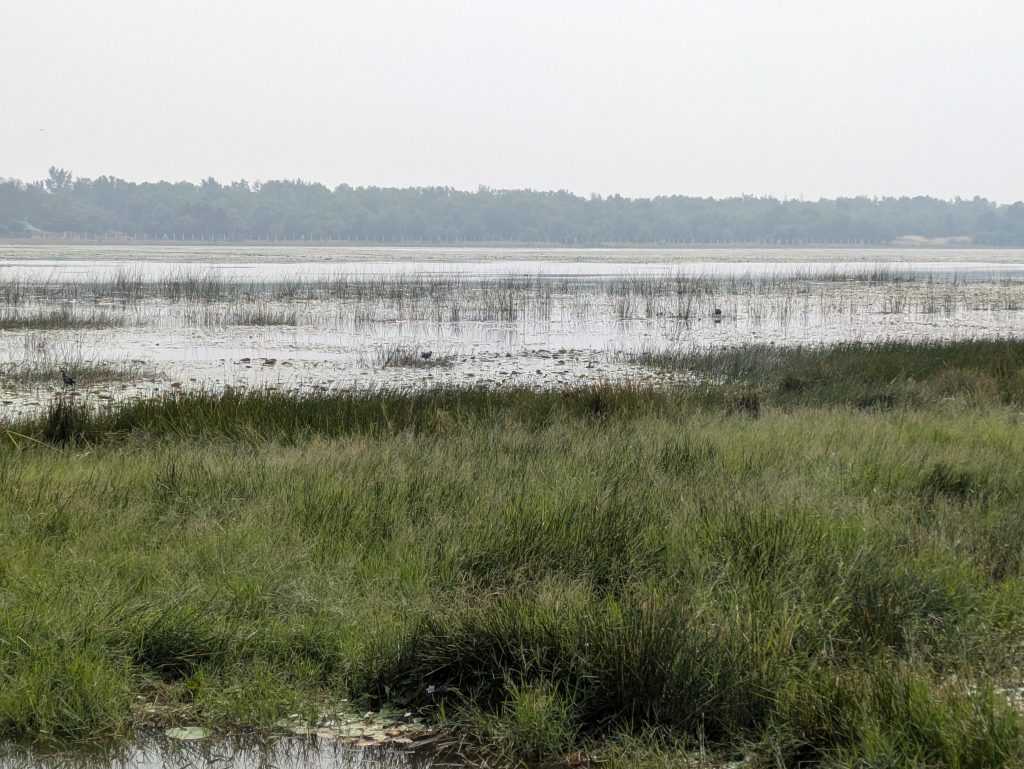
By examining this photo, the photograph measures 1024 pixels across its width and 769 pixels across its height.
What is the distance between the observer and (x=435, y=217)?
178 meters

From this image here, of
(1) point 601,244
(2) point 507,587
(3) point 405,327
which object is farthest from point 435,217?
(2) point 507,587

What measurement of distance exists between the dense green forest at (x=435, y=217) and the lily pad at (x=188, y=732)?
162765mm

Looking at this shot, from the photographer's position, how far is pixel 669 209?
7697 inches

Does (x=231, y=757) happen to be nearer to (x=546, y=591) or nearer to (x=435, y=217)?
(x=546, y=591)

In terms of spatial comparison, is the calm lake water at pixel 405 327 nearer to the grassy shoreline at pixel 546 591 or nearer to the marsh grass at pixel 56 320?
the marsh grass at pixel 56 320

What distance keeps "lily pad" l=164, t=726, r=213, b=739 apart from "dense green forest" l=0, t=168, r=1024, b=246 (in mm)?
162765

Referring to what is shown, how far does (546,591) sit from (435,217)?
580 feet

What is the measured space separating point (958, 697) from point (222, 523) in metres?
3.99

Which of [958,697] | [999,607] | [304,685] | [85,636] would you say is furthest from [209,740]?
[999,607]

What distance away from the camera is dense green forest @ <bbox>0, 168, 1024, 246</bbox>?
524ft

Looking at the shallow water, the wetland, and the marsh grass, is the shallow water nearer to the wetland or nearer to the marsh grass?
the wetland

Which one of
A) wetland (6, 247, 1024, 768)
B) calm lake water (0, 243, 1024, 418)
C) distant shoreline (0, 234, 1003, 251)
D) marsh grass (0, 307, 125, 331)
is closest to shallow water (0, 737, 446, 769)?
wetland (6, 247, 1024, 768)

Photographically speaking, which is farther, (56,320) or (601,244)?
(601,244)

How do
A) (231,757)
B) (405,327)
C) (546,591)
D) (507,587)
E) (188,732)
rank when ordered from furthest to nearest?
(405,327)
(507,587)
(546,591)
(188,732)
(231,757)
